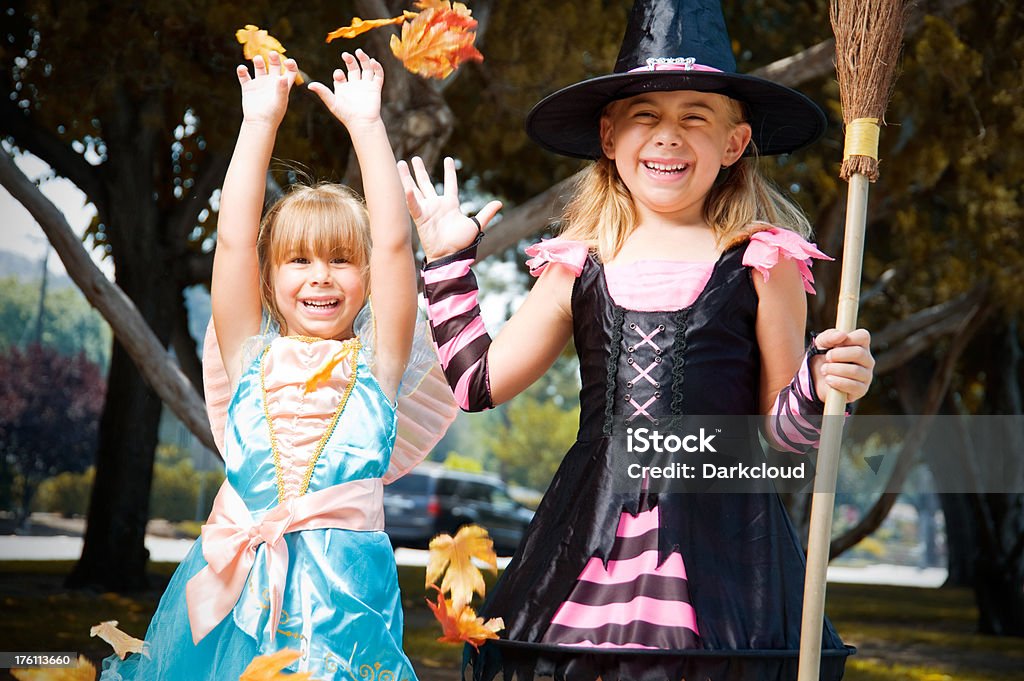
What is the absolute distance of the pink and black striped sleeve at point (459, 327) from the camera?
264 cm

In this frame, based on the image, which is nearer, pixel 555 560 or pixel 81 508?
pixel 555 560

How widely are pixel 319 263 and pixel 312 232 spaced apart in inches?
2.8

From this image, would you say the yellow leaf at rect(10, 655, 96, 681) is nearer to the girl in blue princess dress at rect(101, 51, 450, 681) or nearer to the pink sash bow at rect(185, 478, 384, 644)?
the girl in blue princess dress at rect(101, 51, 450, 681)

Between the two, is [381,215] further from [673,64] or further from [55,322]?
[55,322]

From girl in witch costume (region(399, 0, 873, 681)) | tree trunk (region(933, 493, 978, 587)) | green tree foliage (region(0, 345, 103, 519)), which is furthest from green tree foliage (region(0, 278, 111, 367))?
tree trunk (region(933, 493, 978, 587))

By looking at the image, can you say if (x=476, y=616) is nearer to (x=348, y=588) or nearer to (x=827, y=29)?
(x=348, y=588)

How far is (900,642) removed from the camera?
29.9 feet

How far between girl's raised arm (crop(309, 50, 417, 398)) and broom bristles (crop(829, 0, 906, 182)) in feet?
3.06

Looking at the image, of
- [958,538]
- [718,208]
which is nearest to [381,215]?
[718,208]

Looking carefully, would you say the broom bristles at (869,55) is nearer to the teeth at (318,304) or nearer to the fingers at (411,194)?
the fingers at (411,194)


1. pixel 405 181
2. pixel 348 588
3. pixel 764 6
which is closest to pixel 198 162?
pixel 764 6

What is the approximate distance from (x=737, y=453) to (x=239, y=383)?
1.10 metres

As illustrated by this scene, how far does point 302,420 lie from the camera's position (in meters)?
2.53

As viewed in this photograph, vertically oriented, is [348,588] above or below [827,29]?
below
